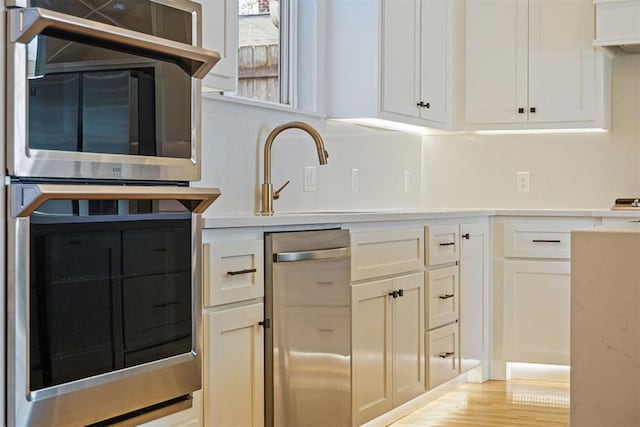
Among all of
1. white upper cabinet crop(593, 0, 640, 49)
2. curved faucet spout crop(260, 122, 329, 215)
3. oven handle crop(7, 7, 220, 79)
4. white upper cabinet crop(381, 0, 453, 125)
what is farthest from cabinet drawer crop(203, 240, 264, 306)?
white upper cabinet crop(593, 0, 640, 49)

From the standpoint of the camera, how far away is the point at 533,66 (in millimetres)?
4820

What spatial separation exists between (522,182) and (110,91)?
332cm

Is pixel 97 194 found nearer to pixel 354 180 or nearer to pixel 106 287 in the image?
pixel 106 287

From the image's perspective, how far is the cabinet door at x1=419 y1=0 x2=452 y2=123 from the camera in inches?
181

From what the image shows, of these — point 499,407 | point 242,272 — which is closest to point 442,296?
point 499,407

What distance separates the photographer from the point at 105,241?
219cm

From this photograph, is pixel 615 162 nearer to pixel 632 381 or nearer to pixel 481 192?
pixel 481 192

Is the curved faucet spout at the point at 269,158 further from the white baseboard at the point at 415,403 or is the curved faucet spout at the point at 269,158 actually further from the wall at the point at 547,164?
the wall at the point at 547,164

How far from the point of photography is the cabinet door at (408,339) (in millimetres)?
3621

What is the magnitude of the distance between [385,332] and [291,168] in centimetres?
82

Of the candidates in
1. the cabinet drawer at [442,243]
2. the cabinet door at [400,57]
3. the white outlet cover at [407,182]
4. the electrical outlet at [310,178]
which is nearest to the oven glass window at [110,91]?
the electrical outlet at [310,178]

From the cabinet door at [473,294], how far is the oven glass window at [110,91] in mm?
2163

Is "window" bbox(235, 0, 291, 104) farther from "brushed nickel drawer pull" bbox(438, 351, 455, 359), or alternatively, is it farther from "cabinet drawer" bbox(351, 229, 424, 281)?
"brushed nickel drawer pull" bbox(438, 351, 455, 359)

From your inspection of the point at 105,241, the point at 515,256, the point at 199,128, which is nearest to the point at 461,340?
the point at 515,256
